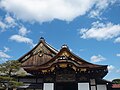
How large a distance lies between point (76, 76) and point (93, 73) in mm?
1789

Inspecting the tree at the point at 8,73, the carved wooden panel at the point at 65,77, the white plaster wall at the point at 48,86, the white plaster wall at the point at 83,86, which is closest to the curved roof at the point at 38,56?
the tree at the point at 8,73

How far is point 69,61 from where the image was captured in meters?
22.7

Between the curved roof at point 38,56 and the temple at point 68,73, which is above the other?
the curved roof at point 38,56

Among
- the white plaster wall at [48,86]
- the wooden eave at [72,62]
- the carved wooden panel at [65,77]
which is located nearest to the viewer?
the wooden eave at [72,62]

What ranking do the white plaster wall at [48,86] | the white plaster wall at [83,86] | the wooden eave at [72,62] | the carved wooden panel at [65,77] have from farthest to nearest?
the white plaster wall at [48,86]
the carved wooden panel at [65,77]
the white plaster wall at [83,86]
the wooden eave at [72,62]

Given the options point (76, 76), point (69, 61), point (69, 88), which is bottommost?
point (69, 88)

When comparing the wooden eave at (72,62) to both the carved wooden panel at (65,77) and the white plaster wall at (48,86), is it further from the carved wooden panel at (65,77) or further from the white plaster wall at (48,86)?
the white plaster wall at (48,86)

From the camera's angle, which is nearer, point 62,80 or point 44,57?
point 62,80

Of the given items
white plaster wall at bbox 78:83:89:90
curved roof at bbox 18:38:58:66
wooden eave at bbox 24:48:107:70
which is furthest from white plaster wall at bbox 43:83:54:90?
curved roof at bbox 18:38:58:66

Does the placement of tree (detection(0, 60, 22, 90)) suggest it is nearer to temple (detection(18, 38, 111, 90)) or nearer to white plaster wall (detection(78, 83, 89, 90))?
temple (detection(18, 38, 111, 90))

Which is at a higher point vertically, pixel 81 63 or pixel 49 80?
pixel 81 63

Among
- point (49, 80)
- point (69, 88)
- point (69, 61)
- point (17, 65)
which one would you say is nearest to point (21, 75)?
point (17, 65)

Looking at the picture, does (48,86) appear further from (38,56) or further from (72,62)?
(38,56)

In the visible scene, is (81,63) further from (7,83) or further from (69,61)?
(7,83)
